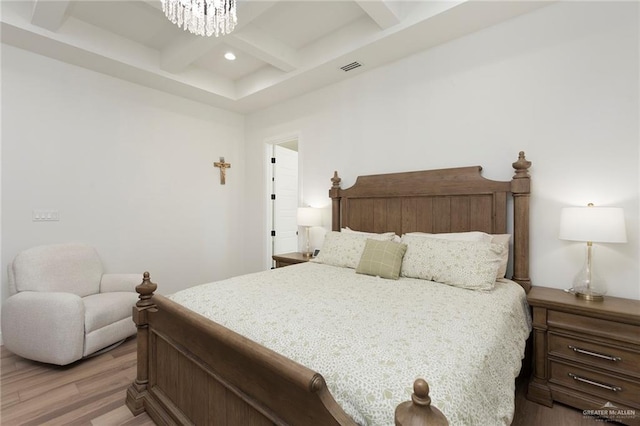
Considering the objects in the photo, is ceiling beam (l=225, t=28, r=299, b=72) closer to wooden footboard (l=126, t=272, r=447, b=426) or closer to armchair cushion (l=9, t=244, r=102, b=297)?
wooden footboard (l=126, t=272, r=447, b=426)

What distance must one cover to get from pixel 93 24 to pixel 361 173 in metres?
3.12

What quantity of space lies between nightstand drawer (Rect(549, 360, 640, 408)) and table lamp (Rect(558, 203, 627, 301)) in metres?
0.46

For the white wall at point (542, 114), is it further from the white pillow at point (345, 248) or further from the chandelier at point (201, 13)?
the chandelier at point (201, 13)

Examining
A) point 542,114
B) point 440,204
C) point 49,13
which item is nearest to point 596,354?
point 440,204

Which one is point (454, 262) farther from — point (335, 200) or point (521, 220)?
point (335, 200)

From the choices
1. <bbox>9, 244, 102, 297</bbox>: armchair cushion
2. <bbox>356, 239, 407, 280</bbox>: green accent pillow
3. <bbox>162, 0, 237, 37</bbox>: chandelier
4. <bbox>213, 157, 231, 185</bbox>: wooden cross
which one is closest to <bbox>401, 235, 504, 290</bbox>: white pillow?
<bbox>356, 239, 407, 280</bbox>: green accent pillow

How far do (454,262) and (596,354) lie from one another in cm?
93

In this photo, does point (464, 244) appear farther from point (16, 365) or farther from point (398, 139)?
point (16, 365)

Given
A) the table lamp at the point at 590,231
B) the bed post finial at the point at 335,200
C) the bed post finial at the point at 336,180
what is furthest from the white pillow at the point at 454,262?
the bed post finial at the point at 336,180

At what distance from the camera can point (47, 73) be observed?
119 inches

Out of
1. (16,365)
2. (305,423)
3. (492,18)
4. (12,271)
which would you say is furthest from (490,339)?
(12,271)

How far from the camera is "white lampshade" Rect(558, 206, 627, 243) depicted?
1.84 meters

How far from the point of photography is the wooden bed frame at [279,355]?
0.95m

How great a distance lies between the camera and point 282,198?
4.84 metres
